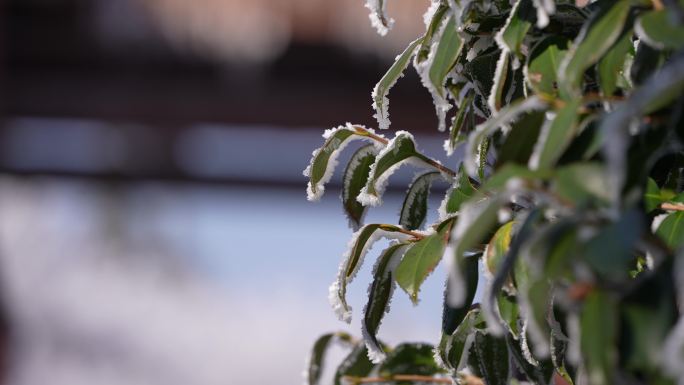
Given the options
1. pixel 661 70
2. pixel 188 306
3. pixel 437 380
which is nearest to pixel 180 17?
pixel 188 306

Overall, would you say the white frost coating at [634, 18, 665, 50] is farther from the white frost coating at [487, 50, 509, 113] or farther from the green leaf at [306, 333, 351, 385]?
the green leaf at [306, 333, 351, 385]

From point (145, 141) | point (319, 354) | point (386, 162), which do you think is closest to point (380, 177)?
point (386, 162)

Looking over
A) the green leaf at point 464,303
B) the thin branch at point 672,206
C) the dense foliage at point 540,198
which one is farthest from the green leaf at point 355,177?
the thin branch at point 672,206

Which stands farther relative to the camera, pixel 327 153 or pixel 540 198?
pixel 327 153

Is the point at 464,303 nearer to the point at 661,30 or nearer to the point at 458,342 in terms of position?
the point at 458,342

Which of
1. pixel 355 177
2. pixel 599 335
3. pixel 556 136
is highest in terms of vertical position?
pixel 355 177

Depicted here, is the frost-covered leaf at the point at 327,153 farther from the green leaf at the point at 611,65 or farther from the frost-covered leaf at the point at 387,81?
the green leaf at the point at 611,65

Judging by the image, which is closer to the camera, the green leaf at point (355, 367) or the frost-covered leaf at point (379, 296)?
the frost-covered leaf at point (379, 296)

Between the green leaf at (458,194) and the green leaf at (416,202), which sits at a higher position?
the green leaf at (416,202)
